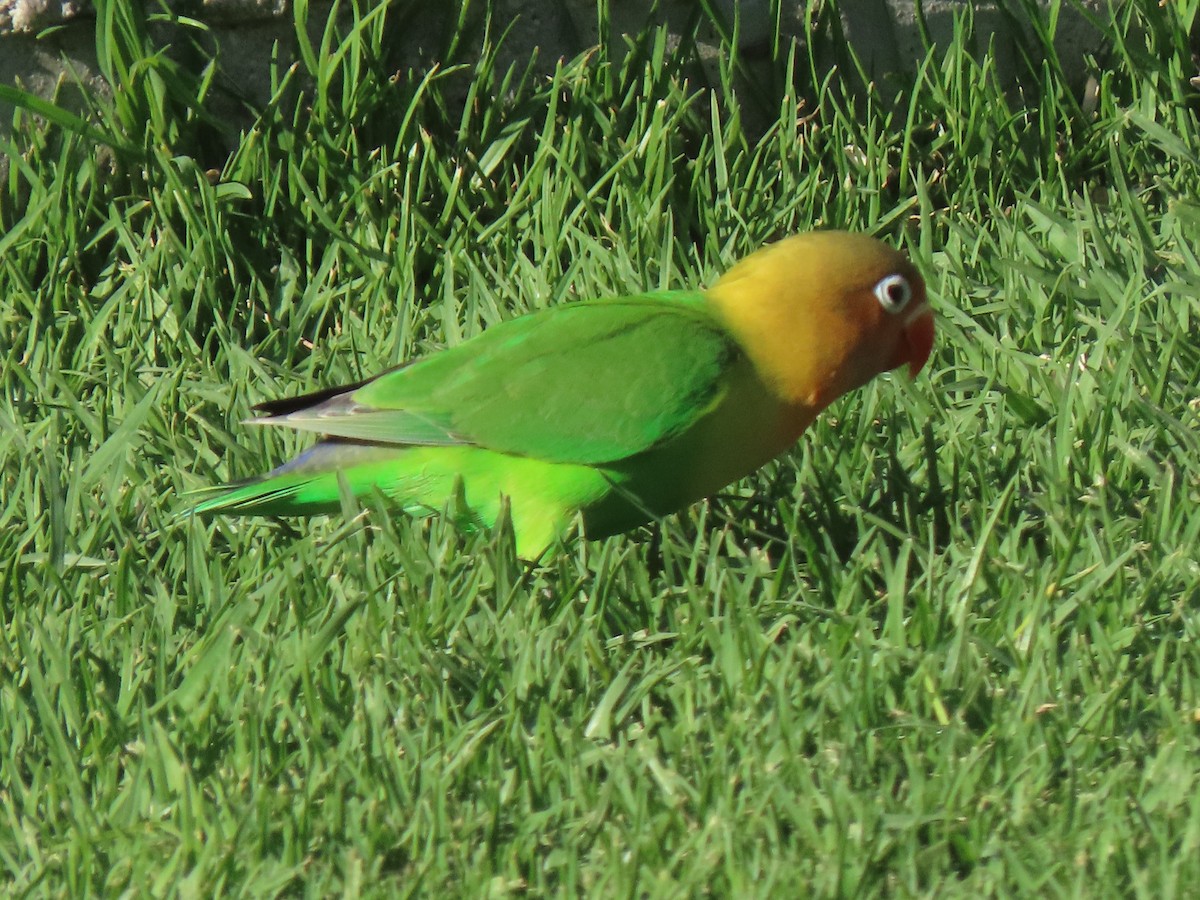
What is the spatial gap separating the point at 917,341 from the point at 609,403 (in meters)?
0.59

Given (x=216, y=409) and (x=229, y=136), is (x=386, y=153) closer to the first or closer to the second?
(x=229, y=136)

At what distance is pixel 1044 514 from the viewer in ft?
9.55

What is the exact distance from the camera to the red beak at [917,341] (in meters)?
2.93

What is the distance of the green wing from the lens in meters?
2.73

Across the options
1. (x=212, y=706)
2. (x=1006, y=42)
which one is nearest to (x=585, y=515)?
(x=212, y=706)

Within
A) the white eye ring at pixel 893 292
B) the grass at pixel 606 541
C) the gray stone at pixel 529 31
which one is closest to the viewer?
the grass at pixel 606 541

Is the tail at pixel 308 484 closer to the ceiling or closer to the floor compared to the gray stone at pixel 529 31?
closer to the floor

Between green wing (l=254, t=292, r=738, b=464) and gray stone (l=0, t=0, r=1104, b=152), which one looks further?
gray stone (l=0, t=0, r=1104, b=152)

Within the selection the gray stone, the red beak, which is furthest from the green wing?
the gray stone

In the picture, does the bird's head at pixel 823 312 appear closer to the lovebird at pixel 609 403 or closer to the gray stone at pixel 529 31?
the lovebird at pixel 609 403

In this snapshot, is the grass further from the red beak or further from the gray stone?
the red beak

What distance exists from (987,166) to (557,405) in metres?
1.61

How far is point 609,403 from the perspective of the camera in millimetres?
2748

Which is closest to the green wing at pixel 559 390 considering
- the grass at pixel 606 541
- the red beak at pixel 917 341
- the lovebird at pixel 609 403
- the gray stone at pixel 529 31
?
the lovebird at pixel 609 403
